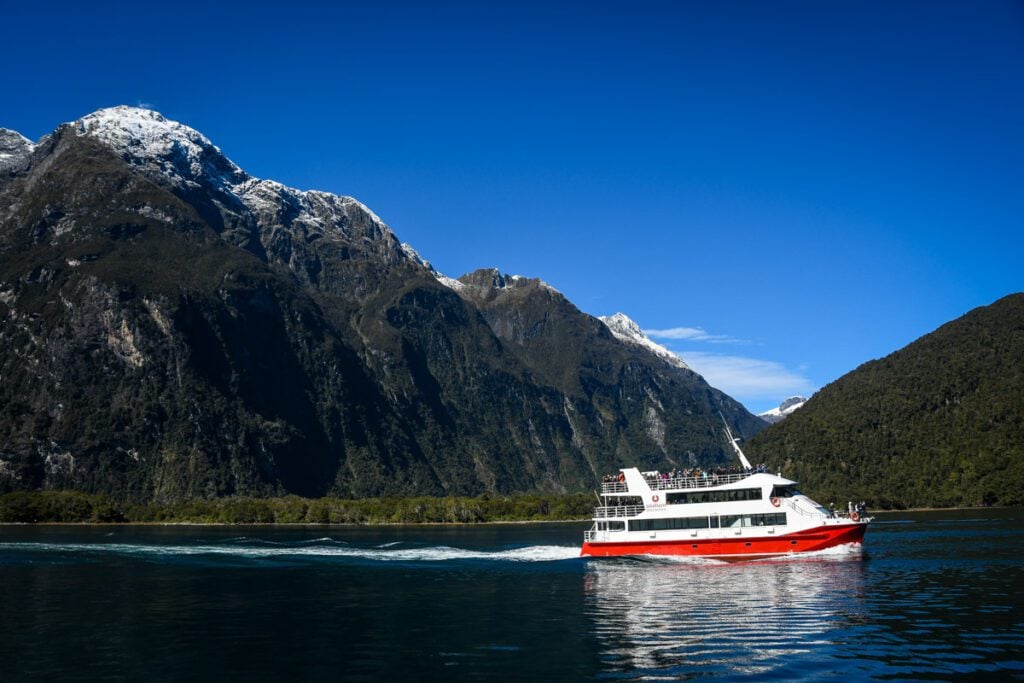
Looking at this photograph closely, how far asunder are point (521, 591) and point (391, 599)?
12117 millimetres

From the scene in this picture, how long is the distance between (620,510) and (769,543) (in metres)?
18.1

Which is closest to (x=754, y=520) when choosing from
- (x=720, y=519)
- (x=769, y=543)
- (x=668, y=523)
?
(x=769, y=543)

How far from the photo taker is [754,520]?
324 ft

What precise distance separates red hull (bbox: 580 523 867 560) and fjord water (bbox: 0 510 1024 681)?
2003 mm

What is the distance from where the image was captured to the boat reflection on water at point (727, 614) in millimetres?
44969

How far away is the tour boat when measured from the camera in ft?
316

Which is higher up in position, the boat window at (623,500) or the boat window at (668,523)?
the boat window at (623,500)

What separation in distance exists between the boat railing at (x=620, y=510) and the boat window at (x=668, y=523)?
1297 mm

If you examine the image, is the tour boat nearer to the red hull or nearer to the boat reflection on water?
the red hull

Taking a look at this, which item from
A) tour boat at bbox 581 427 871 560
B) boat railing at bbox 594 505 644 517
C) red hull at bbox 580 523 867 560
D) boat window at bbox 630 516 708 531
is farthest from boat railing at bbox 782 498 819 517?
boat railing at bbox 594 505 644 517

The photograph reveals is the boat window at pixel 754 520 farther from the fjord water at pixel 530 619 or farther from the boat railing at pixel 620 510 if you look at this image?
the boat railing at pixel 620 510

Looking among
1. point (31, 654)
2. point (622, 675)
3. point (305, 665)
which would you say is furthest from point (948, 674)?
point (31, 654)

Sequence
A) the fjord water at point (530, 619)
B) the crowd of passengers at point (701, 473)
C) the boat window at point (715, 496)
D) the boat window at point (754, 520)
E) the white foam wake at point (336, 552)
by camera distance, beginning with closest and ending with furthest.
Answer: the fjord water at point (530, 619) < the boat window at point (754, 520) < the boat window at point (715, 496) < the crowd of passengers at point (701, 473) < the white foam wake at point (336, 552)

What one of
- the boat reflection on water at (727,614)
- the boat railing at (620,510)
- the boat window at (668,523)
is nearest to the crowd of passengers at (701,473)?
the boat railing at (620,510)
